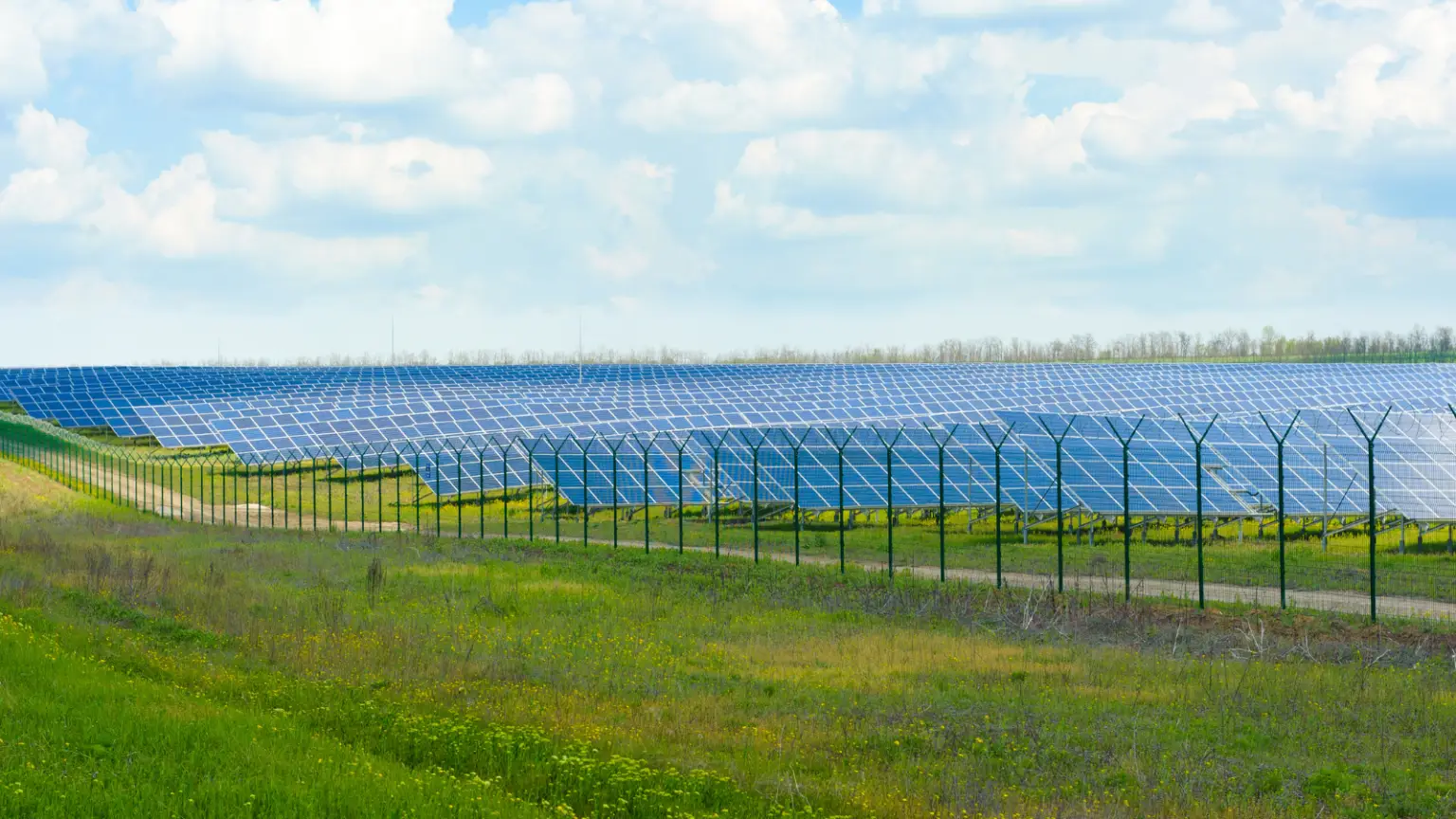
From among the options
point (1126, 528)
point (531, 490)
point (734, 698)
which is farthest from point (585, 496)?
point (734, 698)

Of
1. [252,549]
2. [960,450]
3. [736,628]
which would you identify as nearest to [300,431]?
[252,549]

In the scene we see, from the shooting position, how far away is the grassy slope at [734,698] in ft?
36.6

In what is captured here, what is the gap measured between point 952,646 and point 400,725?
8.60 metres

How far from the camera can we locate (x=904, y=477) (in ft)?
122

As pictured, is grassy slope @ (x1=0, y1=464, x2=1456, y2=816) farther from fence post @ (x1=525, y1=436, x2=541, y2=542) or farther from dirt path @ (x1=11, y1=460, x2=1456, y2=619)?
fence post @ (x1=525, y1=436, x2=541, y2=542)

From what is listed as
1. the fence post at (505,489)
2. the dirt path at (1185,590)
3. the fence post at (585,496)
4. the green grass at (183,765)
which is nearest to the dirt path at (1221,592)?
the dirt path at (1185,590)

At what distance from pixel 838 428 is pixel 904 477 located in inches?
381

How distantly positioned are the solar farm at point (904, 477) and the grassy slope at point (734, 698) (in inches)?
152

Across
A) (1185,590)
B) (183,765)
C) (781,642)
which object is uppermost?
(183,765)

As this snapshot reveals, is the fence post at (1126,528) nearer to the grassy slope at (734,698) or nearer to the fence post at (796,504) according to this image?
the grassy slope at (734,698)

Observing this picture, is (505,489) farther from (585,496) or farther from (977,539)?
(977,539)

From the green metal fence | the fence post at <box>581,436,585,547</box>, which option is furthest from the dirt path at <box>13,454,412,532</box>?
the fence post at <box>581,436,585,547</box>

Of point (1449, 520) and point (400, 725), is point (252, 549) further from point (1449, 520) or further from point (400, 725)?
point (1449, 520)

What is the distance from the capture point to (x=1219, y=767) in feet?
40.0
